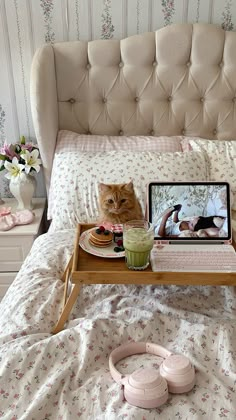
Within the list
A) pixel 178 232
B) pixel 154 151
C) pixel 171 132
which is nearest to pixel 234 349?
pixel 178 232

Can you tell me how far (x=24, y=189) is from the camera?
2219 millimetres

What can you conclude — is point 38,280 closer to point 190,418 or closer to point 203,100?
point 190,418

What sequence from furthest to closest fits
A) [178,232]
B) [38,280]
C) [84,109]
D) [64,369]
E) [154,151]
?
[84,109], [154,151], [38,280], [178,232], [64,369]

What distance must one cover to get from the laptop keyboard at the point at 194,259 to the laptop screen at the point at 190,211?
0.05 m

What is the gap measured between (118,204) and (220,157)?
0.73 m

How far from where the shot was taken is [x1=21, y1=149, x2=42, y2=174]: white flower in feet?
7.00

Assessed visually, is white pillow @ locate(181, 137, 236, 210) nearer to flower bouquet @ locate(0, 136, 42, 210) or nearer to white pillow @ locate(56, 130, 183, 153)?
white pillow @ locate(56, 130, 183, 153)

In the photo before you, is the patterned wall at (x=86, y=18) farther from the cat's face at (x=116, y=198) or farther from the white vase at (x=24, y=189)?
the cat's face at (x=116, y=198)

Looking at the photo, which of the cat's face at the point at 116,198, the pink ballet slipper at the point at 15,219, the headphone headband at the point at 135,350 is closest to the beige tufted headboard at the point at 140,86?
the pink ballet slipper at the point at 15,219

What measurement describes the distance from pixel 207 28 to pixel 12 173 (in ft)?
3.96

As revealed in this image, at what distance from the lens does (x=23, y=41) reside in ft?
7.11

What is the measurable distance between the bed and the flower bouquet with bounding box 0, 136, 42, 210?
0.08 metres

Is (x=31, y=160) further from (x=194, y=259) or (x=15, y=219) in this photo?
(x=194, y=259)

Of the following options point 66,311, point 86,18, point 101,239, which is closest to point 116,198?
point 101,239
